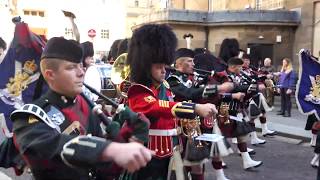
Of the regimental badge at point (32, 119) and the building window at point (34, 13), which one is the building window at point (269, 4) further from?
the building window at point (34, 13)

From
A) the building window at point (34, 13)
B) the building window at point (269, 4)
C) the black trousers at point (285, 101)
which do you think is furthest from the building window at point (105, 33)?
the black trousers at point (285, 101)

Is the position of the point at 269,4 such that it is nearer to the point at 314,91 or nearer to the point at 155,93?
the point at 314,91

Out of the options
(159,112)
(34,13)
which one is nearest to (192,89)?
(159,112)

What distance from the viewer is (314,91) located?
648 centimetres

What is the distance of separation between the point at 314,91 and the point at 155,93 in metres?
3.22

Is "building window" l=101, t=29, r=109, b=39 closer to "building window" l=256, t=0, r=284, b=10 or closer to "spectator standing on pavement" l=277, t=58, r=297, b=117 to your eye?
"building window" l=256, t=0, r=284, b=10

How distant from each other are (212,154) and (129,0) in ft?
171

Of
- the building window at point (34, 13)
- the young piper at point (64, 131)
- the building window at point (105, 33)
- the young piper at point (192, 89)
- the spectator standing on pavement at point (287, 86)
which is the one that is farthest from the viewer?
the building window at point (34, 13)

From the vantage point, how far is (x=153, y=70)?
13.3 ft

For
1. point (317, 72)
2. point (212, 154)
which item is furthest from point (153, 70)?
point (317, 72)

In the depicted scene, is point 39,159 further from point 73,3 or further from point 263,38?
point 73,3

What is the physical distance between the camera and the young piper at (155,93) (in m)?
3.89

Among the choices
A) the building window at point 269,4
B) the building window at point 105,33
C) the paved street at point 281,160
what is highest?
the building window at point 269,4

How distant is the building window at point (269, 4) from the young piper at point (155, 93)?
16.8 metres
